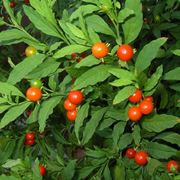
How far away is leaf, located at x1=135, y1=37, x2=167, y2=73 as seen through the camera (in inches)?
39.6

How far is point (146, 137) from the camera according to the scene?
140 cm

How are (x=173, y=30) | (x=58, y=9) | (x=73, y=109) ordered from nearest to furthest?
(x=73, y=109) < (x=173, y=30) < (x=58, y=9)

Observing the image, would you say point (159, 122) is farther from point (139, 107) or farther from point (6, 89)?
point (6, 89)

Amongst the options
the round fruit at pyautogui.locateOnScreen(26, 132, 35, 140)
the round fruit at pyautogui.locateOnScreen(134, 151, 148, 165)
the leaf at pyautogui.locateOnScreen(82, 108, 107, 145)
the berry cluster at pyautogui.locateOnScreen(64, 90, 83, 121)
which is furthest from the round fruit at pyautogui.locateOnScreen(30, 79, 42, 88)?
the round fruit at pyautogui.locateOnScreen(26, 132, 35, 140)

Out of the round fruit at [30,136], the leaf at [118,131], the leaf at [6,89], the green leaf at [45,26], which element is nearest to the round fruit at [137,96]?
the leaf at [118,131]

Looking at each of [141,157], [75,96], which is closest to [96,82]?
[75,96]

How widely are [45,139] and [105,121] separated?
76cm

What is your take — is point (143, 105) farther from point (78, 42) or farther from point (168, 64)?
point (168, 64)

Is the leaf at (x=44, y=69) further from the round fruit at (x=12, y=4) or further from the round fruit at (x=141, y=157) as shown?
the round fruit at (x=12, y=4)

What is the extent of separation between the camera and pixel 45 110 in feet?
3.87

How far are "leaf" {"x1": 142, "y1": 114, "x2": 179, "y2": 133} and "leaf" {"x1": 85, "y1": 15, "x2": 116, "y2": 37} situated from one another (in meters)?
0.36

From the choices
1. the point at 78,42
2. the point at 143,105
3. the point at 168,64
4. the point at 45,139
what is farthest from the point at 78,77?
Result: the point at 45,139

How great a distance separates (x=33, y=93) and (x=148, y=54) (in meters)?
0.42

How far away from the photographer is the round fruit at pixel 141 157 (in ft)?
4.30
